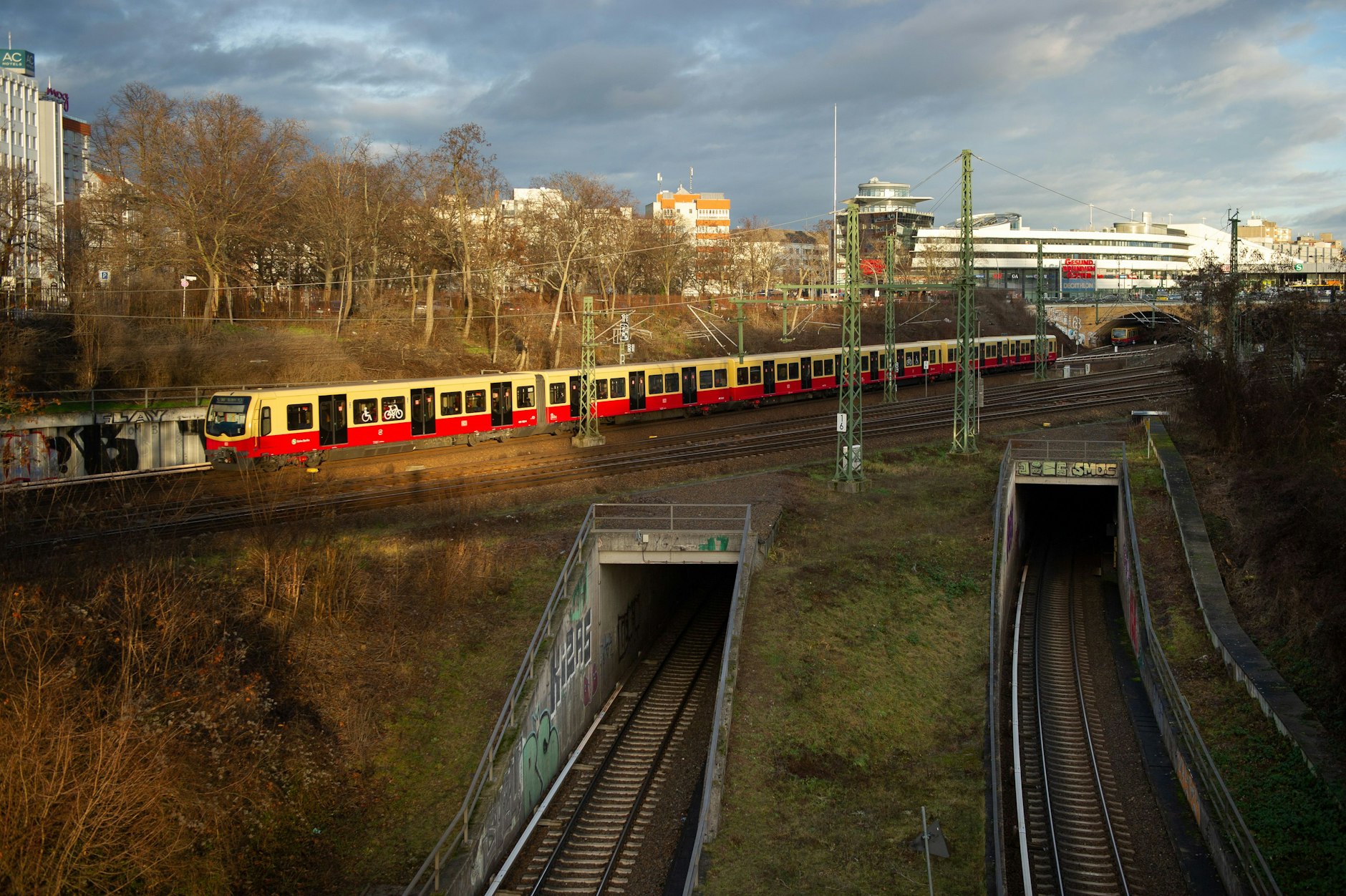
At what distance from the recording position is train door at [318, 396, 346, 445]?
1125 inches

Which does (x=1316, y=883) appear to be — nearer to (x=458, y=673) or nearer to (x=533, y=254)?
(x=458, y=673)

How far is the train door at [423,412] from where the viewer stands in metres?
30.8

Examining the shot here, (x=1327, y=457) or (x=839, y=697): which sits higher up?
(x=1327, y=457)

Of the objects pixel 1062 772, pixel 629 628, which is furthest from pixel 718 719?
pixel 629 628

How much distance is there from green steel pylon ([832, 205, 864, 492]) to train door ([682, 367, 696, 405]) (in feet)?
41.3

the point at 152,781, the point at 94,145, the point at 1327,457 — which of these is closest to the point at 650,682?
the point at 152,781

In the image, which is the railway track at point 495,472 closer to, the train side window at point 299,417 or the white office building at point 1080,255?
the train side window at point 299,417

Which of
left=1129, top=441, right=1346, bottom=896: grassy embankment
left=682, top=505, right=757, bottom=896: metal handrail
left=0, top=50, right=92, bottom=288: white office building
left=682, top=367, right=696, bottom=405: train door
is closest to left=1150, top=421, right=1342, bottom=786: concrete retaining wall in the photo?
left=1129, top=441, right=1346, bottom=896: grassy embankment

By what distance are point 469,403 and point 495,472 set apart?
471cm

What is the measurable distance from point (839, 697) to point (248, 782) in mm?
9273

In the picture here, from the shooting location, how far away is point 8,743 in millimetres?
10039

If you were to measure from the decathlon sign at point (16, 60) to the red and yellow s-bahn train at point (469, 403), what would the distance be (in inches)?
3670

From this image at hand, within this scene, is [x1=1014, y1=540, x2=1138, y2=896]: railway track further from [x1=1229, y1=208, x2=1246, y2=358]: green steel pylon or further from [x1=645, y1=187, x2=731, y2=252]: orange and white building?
[x1=645, y1=187, x2=731, y2=252]: orange and white building

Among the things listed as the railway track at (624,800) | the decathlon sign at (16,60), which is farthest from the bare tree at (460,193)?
the decathlon sign at (16,60)
